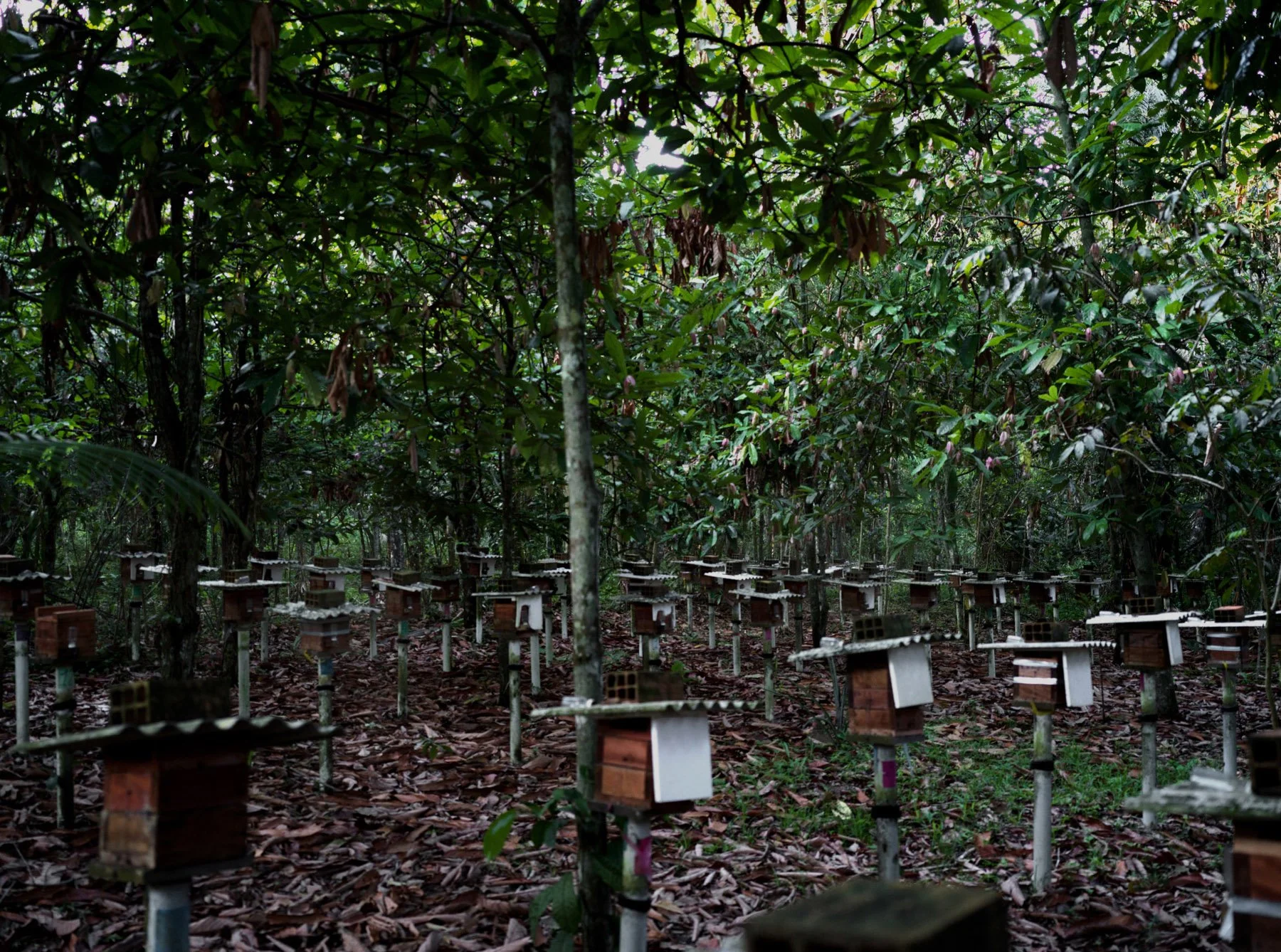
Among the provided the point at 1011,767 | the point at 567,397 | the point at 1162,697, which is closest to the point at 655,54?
the point at 567,397

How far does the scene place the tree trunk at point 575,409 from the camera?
3502mm

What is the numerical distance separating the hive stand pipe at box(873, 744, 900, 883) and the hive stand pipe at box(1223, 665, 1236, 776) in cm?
368

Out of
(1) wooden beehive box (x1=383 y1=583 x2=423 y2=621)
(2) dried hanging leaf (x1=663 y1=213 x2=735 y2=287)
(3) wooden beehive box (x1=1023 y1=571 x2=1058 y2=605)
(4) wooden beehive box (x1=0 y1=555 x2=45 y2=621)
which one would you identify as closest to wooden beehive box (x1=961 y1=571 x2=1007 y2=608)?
(3) wooden beehive box (x1=1023 y1=571 x2=1058 y2=605)

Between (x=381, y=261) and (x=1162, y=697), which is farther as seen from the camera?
(x=1162, y=697)

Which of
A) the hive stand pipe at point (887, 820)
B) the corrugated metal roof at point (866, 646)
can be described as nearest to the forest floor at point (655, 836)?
the hive stand pipe at point (887, 820)

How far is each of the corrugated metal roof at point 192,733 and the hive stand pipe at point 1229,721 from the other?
6.42 m

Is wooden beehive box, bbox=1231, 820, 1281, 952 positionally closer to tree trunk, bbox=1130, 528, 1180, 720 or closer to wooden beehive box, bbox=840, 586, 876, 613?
tree trunk, bbox=1130, 528, 1180, 720

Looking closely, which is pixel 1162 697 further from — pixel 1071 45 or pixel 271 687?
pixel 271 687

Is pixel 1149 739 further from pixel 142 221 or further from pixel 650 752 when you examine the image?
pixel 142 221

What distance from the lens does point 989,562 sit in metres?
16.1

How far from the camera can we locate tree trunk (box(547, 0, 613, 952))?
3.50 m

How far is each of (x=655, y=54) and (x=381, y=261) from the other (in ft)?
12.3

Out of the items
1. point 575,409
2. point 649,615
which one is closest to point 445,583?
point 649,615

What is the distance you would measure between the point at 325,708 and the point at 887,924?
19.9ft
